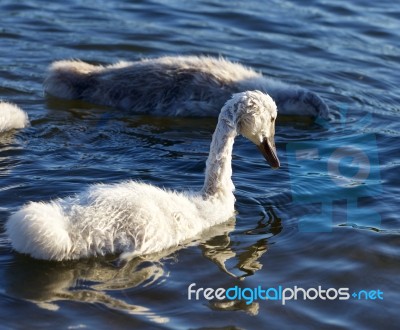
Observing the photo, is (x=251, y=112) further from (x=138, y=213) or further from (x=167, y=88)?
(x=167, y=88)

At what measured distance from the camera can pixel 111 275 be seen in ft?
20.7

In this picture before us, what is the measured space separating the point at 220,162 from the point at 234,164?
49.6 inches

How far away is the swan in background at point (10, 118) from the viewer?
8727 mm

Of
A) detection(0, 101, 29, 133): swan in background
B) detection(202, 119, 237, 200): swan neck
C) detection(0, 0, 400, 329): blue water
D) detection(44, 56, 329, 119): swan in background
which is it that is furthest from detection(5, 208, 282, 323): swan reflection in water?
detection(44, 56, 329, 119): swan in background

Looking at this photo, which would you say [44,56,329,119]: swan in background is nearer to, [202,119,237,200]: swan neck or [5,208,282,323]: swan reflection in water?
[202,119,237,200]: swan neck

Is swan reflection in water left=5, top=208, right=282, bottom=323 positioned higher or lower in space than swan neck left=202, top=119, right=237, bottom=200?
lower

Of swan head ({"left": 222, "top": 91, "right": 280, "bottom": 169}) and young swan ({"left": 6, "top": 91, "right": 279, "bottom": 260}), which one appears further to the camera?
swan head ({"left": 222, "top": 91, "right": 280, "bottom": 169})

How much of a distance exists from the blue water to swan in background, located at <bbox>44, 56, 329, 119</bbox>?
15 cm

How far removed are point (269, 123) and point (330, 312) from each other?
74.3 inches

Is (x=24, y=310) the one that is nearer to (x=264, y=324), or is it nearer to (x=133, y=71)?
(x=264, y=324)

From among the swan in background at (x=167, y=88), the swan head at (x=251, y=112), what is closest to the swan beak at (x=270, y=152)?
the swan head at (x=251, y=112)

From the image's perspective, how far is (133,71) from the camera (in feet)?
33.7

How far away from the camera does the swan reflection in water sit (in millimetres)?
6012

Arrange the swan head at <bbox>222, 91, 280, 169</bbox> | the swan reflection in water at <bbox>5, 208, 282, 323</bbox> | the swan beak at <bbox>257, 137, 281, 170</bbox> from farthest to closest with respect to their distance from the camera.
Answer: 1. the swan beak at <bbox>257, 137, 281, 170</bbox>
2. the swan head at <bbox>222, 91, 280, 169</bbox>
3. the swan reflection in water at <bbox>5, 208, 282, 323</bbox>
